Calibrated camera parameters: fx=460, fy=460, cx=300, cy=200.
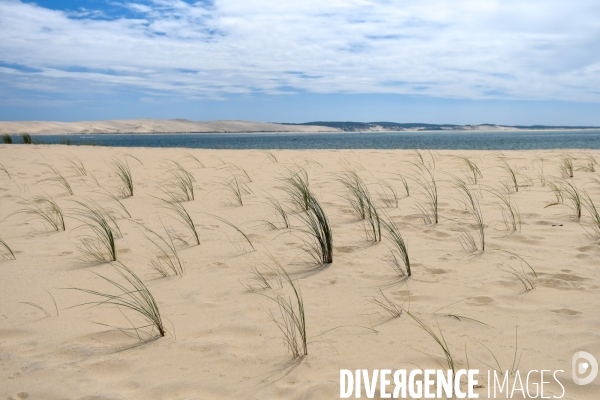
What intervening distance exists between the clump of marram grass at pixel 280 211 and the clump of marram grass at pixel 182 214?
26.9 inches

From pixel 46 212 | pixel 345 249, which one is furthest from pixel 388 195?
pixel 46 212

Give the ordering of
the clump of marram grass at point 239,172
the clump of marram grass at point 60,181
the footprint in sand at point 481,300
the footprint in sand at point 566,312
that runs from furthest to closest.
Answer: the clump of marram grass at point 239,172 < the clump of marram grass at point 60,181 < the footprint in sand at point 481,300 < the footprint in sand at point 566,312

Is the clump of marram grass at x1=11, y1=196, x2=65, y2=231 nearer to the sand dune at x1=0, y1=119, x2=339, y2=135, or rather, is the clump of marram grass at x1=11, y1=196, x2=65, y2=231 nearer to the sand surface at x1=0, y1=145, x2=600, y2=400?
the sand surface at x1=0, y1=145, x2=600, y2=400

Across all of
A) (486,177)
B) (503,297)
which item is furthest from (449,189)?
(503,297)

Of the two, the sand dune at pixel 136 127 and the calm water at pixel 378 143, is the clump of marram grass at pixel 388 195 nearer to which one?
the calm water at pixel 378 143

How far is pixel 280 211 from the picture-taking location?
4.02 metres

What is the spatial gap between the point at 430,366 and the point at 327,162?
6.55 metres

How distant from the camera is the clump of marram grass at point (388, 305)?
2.08m

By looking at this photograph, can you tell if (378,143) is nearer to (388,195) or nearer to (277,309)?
(388,195)

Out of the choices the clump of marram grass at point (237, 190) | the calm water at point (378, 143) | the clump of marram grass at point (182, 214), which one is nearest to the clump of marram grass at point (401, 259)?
the clump of marram grass at point (182, 214)

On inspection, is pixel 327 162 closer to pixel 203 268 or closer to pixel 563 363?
pixel 203 268

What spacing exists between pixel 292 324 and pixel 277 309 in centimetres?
19

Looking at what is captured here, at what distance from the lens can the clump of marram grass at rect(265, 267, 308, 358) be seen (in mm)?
1773

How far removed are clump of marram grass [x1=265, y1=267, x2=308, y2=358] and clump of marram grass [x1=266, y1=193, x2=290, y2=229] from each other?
50.8 inches
